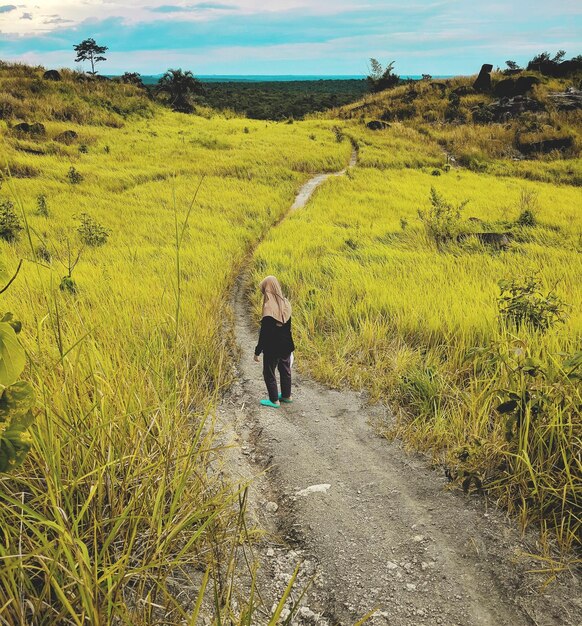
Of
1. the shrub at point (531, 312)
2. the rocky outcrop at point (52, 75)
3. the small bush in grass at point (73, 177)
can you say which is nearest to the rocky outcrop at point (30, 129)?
the small bush in grass at point (73, 177)

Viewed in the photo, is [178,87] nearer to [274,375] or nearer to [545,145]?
[545,145]

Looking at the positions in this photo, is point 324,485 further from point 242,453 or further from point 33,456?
point 33,456

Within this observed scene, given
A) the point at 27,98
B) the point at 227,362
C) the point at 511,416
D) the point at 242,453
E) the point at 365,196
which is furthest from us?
the point at 27,98

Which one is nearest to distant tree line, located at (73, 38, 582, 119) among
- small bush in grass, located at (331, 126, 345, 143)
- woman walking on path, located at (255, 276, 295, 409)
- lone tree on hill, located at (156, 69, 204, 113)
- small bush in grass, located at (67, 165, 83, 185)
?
lone tree on hill, located at (156, 69, 204, 113)

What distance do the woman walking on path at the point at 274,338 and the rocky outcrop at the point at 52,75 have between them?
34.1 metres

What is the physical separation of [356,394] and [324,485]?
139cm

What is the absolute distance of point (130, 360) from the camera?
11.3ft

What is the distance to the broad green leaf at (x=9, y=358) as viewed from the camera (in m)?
1.09

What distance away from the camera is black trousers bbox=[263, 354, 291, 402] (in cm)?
437

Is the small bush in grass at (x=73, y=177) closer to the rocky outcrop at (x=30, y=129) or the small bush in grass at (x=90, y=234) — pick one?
the small bush in grass at (x=90, y=234)

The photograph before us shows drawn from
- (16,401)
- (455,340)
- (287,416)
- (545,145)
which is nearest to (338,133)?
(545,145)

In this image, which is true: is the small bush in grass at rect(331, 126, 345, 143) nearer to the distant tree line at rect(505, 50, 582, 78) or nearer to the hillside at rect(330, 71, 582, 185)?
the hillside at rect(330, 71, 582, 185)

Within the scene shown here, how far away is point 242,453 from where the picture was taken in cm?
363

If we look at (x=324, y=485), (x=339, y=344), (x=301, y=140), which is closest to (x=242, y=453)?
(x=324, y=485)
